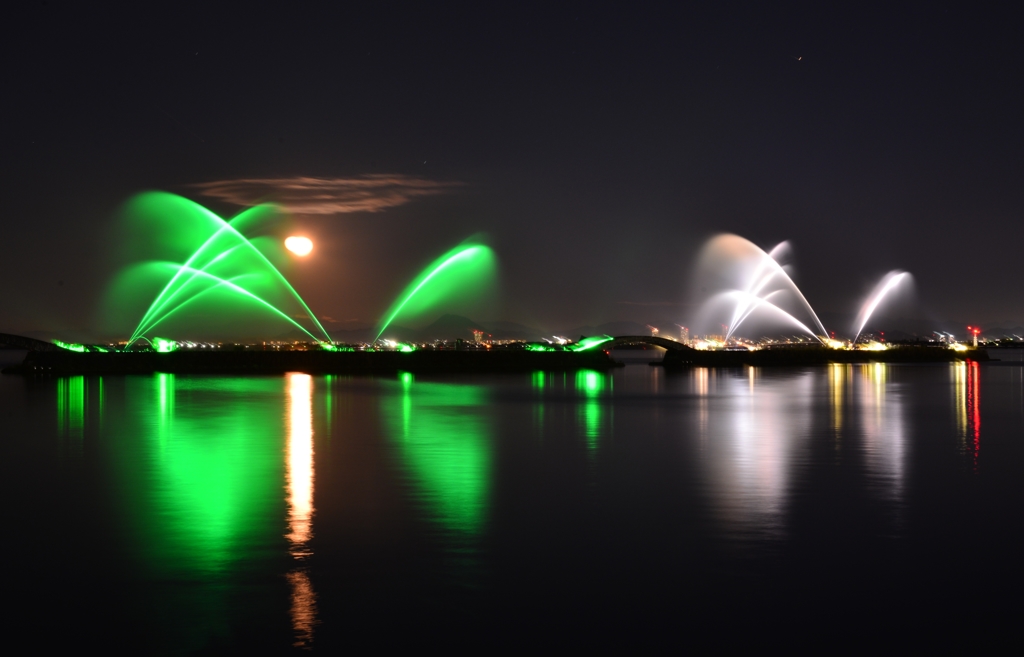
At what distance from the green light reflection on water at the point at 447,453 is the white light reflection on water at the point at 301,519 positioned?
6.85 ft

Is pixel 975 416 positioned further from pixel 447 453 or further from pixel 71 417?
pixel 71 417

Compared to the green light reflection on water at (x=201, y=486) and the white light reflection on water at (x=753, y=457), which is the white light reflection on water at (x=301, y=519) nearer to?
the green light reflection on water at (x=201, y=486)

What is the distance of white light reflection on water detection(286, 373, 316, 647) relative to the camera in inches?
389

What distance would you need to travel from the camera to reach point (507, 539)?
44.8 feet

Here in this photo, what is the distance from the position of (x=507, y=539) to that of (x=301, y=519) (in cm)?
354

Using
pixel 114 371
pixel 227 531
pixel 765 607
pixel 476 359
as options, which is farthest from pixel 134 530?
pixel 476 359

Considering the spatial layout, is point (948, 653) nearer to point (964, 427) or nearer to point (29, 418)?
point (964, 427)

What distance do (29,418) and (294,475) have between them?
20358mm

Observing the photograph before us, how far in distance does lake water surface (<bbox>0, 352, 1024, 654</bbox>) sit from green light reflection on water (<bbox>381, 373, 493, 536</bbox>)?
12 cm

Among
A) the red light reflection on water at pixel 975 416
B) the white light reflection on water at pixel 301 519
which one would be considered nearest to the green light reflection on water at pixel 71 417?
the white light reflection on water at pixel 301 519

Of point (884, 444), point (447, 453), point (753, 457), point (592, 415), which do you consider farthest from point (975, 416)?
point (447, 453)

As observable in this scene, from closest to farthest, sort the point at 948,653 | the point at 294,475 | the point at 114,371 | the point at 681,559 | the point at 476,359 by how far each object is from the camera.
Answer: the point at 948,653, the point at 681,559, the point at 294,475, the point at 114,371, the point at 476,359

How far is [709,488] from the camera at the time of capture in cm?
1847

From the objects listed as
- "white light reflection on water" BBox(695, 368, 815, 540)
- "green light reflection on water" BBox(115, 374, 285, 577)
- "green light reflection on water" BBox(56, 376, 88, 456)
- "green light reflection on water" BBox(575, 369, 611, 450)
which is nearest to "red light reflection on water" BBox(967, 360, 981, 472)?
"white light reflection on water" BBox(695, 368, 815, 540)
